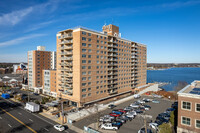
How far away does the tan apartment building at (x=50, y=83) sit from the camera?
69.6 metres

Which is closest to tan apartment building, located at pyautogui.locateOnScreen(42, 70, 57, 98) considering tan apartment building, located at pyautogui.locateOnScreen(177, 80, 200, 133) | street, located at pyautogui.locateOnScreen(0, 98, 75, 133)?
street, located at pyautogui.locateOnScreen(0, 98, 75, 133)

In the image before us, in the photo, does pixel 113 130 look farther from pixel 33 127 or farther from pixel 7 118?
pixel 7 118

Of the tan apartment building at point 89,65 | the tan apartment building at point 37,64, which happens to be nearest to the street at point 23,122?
the tan apartment building at point 89,65

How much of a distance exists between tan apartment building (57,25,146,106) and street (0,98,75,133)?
575 inches

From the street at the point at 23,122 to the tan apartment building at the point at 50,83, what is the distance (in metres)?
22.7

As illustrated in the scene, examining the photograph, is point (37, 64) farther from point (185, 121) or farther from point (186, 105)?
point (185, 121)

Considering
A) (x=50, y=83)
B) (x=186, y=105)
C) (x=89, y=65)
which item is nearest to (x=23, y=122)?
(x=89, y=65)

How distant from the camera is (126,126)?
36062 mm

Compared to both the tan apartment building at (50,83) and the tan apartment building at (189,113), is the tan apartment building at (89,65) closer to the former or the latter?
the tan apartment building at (50,83)

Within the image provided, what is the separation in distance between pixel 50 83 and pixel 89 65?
31.6m

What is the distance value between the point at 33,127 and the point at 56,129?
6.65 m

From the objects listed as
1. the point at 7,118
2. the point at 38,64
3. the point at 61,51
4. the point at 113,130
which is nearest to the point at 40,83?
the point at 38,64

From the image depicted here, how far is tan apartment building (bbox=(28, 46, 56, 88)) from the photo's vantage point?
83.2 meters

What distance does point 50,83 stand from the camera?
236 feet
